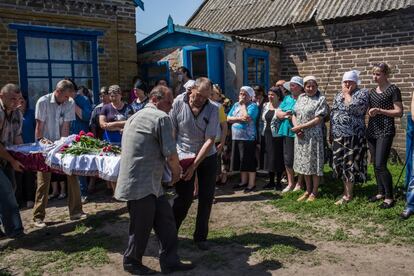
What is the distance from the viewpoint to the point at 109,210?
6270mm

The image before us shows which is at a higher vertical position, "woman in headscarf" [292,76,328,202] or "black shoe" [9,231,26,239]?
"woman in headscarf" [292,76,328,202]

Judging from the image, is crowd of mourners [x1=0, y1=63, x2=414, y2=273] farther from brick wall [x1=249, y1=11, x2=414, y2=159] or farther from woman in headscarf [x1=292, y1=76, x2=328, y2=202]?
brick wall [x1=249, y1=11, x2=414, y2=159]

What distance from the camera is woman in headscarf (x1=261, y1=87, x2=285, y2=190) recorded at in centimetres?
729

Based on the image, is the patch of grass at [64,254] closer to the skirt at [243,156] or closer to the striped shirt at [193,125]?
the striped shirt at [193,125]

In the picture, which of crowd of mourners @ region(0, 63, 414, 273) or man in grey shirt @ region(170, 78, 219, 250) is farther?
man in grey shirt @ region(170, 78, 219, 250)

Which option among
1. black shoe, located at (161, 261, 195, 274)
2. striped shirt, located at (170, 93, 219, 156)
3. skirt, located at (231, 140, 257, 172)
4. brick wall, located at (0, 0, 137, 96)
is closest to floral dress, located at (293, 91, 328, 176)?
skirt, located at (231, 140, 257, 172)

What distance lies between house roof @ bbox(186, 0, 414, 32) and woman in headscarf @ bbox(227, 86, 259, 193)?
405cm

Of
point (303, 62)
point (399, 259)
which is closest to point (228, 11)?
point (303, 62)

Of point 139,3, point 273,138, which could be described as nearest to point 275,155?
point 273,138

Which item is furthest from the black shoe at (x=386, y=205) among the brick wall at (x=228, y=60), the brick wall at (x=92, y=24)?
the brick wall at (x=92, y=24)

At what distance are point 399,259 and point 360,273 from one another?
0.57 meters

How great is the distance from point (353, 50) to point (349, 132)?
4.48m

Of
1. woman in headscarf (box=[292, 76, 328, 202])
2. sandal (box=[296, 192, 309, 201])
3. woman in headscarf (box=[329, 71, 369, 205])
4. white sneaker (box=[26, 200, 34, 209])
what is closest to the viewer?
woman in headscarf (box=[329, 71, 369, 205])

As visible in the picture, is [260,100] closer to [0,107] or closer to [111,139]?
[111,139]
